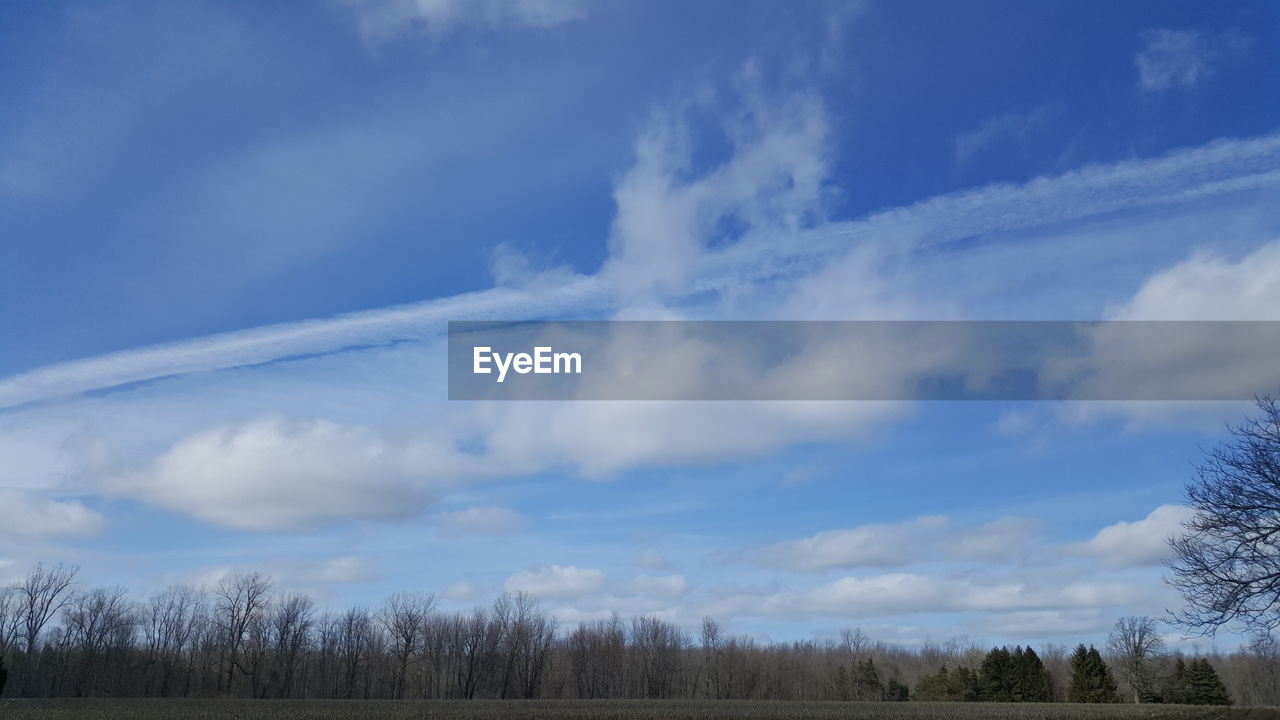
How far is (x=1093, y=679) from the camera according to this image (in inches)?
2793

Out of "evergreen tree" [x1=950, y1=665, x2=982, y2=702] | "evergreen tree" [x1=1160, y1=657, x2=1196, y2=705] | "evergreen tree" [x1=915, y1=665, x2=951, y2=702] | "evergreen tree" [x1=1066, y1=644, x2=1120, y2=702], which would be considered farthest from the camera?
"evergreen tree" [x1=915, y1=665, x2=951, y2=702]

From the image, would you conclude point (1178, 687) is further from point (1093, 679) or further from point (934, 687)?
point (934, 687)

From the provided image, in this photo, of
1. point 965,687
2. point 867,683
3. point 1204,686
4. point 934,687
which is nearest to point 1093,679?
point 1204,686

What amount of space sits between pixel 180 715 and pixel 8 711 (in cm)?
929

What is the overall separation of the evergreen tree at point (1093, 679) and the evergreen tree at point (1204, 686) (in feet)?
18.6

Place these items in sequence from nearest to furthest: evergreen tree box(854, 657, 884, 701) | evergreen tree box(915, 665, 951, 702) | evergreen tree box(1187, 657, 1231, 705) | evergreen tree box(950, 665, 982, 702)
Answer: evergreen tree box(1187, 657, 1231, 705)
evergreen tree box(950, 665, 982, 702)
evergreen tree box(915, 665, 951, 702)
evergreen tree box(854, 657, 884, 701)

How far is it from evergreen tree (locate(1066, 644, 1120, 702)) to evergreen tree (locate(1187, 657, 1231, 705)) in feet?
18.6

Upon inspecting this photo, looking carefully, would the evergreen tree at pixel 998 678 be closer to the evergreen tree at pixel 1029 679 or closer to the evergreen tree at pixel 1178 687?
the evergreen tree at pixel 1029 679

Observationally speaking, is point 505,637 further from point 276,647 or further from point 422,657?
point 276,647

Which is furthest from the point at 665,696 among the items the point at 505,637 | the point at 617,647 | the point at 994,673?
the point at 994,673

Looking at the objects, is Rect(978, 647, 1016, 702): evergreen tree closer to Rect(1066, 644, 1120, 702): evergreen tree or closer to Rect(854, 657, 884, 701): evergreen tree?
Rect(1066, 644, 1120, 702): evergreen tree

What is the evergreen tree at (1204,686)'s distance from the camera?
2598 inches

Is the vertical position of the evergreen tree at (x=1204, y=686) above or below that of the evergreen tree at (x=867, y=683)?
above

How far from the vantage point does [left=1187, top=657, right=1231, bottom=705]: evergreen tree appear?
66000mm
